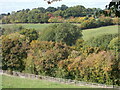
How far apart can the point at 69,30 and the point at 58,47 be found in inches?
341

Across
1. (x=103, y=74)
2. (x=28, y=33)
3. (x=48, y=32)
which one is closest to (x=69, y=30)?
(x=48, y=32)

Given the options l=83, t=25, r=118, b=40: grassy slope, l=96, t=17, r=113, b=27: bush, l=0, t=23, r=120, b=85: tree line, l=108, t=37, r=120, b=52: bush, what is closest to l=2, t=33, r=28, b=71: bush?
l=0, t=23, r=120, b=85: tree line

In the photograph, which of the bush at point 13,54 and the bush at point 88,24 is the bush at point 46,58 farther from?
the bush at point 88,24

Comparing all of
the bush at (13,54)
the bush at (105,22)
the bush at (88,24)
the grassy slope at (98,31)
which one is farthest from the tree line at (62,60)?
the bush at (88,24)

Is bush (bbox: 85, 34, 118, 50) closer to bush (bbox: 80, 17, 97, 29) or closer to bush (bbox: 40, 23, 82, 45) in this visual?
bush (bbox: 40, 23, 82, 45)

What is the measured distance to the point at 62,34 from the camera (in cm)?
2216

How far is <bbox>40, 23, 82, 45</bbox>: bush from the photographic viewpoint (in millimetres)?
21609

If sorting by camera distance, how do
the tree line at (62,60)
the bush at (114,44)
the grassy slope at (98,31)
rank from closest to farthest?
the tree line at (62,60) < the bush at (114,44) < the grassy slope at (98,31)

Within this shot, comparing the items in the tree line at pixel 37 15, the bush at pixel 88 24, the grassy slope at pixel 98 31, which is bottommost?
the grassy slope at pixel 98 31

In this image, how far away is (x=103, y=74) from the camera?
1241cm

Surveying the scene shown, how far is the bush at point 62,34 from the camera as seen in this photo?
21.6 meters

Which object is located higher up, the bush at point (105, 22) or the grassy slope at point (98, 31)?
the bush at point (105, 22)

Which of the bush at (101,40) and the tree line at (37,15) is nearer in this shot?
the bush at (101,40)

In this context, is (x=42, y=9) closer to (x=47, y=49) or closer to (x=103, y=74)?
(x=47, y=49)
